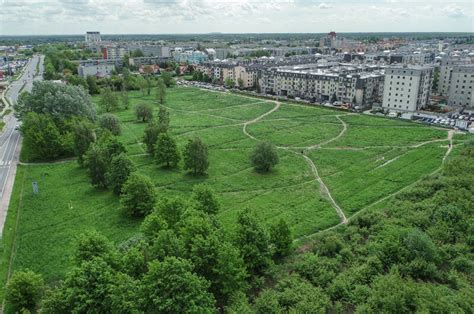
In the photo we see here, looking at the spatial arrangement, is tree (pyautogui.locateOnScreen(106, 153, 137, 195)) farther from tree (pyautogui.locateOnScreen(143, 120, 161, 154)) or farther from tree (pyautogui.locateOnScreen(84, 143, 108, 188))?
tree (pyautogui.locateOnScreen(143, 120, 161, 154))

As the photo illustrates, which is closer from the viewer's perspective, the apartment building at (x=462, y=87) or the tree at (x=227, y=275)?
the tree at (x=227, y=275)

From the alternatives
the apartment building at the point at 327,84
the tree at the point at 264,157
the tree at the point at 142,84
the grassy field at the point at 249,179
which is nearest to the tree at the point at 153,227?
the grassy field at the point at 249,179

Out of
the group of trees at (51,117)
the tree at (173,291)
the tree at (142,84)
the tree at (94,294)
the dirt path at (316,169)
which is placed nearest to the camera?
the tree at (173,291)

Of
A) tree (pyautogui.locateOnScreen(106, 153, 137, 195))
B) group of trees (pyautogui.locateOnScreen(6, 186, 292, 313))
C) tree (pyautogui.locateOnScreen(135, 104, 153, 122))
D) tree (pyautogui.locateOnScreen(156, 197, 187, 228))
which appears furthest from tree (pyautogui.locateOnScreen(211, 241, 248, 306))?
tree (pyautogui.locateOnScreen(135, 104, 153, 122))

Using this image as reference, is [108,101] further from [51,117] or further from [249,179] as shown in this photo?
[249,179]

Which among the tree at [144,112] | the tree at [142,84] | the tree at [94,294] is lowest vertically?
the tree at [94,294]

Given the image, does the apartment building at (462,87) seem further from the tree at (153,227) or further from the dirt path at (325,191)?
the tree at (153,227)

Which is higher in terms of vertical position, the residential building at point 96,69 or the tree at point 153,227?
the residential building at point 96,69

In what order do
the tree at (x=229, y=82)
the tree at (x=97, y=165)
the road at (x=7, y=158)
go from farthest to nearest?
the tree at (x=229, y=82) < the tree at (x=97, y=165) < the road at (x=7, y=158)
